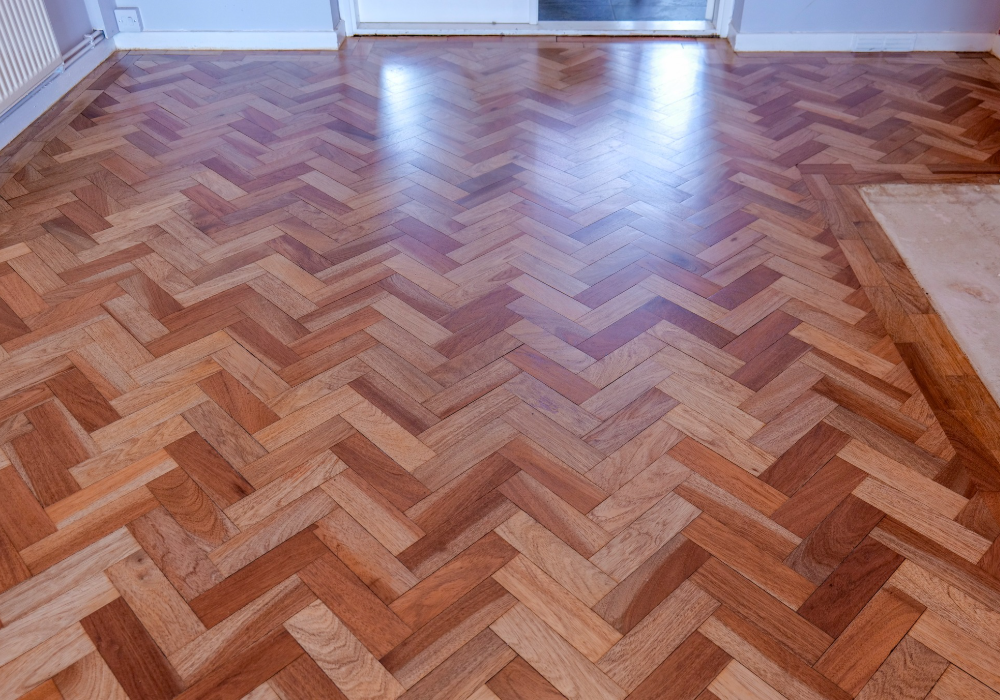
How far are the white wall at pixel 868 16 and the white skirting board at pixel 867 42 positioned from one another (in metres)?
0.02

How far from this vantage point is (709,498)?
1.88 meters

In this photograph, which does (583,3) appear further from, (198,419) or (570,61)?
(198,419)

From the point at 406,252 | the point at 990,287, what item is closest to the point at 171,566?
the point at 406,252

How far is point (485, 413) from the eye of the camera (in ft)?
6.88

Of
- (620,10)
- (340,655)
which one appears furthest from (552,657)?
(620,10)

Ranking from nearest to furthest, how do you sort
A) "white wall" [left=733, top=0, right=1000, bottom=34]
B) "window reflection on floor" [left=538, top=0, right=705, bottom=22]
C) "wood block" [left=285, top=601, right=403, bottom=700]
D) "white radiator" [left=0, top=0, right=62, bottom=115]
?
"wood block" [left=285, top=601, right=403, bottom=700], "white radiator" [left=0, top=0, right=62, bottom=115], "white wall" [left=733, top=0, right=1000, bottom=34], "window reflection on floor" [left=538, top=0, right=705, bottom=22]

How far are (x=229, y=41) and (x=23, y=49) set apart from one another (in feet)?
3.39

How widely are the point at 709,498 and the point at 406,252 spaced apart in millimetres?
1312

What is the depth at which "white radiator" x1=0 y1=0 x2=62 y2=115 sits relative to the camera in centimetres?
326

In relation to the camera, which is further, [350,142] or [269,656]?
[350,142]

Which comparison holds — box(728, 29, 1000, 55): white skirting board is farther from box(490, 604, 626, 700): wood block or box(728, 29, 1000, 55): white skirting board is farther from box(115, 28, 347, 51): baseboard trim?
box(490, 604, 626, 700): wood block

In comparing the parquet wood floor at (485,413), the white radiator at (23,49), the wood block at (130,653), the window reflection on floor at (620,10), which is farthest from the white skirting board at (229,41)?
the wood block at (130,653)

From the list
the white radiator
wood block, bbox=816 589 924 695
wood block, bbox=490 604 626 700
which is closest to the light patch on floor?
wood block, bbox=816 589 924 695

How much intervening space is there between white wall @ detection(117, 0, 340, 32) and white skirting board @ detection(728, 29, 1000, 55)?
2134 mm
